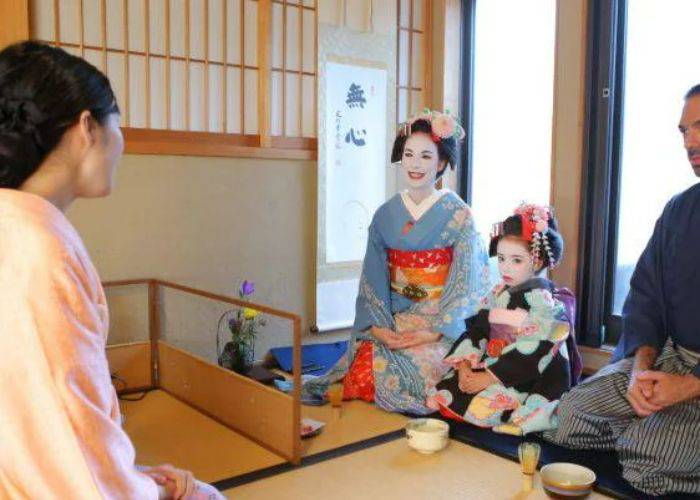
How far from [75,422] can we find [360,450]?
177cm

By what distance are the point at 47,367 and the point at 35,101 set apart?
470 mm

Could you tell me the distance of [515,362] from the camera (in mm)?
3111

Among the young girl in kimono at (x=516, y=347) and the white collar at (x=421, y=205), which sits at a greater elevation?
the white collar at (x=421, y=205)

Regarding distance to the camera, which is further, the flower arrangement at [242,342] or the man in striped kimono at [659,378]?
the flower arrangement at [242,342]

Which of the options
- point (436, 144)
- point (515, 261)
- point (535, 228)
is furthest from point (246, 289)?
point (535, 228)

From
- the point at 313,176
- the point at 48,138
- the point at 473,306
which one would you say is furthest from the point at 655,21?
the point at 48,138

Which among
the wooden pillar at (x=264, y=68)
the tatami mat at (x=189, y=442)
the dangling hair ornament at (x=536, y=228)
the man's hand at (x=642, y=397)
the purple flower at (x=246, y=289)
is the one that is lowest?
the tatami mat at (x=189, y=442)

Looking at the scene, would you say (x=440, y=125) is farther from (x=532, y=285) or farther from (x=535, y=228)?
(x=532, y=285)

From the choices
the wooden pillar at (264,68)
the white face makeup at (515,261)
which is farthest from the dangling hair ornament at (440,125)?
the wooden pillar at (264,68)

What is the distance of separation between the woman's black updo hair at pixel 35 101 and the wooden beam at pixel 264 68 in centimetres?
280

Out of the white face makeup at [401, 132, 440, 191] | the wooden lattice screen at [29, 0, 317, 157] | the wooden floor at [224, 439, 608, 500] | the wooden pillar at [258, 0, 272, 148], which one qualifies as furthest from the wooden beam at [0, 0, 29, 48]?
the wooden floor at [224, 439, 608, 500]

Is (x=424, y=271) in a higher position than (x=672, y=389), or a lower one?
higher

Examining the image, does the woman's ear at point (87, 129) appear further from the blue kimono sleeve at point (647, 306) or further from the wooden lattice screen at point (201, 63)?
the wooden lattice screen at point (201, 63)

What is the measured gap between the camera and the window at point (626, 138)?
3590mm
